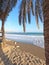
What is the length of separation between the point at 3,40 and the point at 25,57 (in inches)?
140

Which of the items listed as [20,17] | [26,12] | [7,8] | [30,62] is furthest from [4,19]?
[30,62]

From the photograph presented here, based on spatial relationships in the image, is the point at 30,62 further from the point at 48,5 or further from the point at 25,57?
the point at 48,5

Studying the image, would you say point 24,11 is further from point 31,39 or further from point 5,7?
point 31,39

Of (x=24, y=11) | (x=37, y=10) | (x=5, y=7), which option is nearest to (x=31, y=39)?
(x=5, y=7)

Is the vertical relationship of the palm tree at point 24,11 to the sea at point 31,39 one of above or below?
above

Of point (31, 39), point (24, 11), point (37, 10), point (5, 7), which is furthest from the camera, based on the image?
point (31, 39)

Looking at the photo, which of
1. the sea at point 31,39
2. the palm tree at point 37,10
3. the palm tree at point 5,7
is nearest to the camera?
the palm tree at point 37,10

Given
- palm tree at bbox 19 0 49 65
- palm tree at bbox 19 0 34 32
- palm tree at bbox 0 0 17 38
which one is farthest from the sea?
palm tree at bbox 19 0 49 65

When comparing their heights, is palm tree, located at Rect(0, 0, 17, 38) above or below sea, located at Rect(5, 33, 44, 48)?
above

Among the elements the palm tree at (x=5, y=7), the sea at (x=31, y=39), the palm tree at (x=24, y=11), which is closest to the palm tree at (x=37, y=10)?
the palm tree at (x=24, y=11)

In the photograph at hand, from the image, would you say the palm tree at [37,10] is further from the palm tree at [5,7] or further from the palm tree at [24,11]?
the palm tree at [5,7]

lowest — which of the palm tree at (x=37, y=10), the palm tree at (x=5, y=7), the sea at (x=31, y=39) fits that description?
the sea at (x=31, y=39)

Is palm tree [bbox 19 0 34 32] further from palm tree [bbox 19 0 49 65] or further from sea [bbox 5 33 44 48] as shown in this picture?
sea [bbox 5 33 44 48]

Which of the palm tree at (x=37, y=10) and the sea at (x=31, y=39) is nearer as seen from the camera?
the palm tree at (x=37, y=10)
